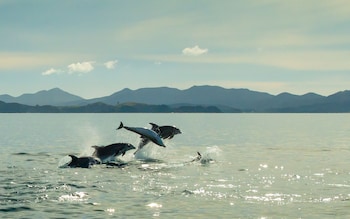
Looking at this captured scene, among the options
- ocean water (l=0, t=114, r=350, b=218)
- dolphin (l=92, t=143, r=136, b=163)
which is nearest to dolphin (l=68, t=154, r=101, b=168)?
ocean water (l=0, t=114, r=350, b=218)

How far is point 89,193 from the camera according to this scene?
29.4 meters

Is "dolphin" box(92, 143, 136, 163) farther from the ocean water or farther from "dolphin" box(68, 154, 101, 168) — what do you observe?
"dolphin" box(68, 154, 101, 168)

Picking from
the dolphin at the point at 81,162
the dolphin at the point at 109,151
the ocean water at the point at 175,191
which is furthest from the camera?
the dolphin at the point at 109,151

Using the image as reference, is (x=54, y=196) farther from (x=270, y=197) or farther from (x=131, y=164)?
(x=131, y=164)

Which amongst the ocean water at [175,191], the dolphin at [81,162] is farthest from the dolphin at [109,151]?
the dolphin at [81,162]

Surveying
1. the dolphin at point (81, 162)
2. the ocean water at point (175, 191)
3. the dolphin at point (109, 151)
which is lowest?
the ocean water at point (175, 191)

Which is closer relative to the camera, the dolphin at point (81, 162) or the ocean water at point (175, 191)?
the ocean water at point (175, 191)

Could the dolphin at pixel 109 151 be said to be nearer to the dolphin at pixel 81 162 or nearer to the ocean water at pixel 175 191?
the ocean water at pixel 175 191

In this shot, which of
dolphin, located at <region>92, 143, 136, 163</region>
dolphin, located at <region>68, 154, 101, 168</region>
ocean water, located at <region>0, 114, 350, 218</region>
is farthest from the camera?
dolphin, located at <region>92, 143, 136, 163</region>

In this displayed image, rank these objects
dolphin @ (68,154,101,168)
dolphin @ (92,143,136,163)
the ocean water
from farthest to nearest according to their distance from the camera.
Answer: dolphin @ (92,143,136,163) < dolphin @ (68,154,101,168) < the ocean water

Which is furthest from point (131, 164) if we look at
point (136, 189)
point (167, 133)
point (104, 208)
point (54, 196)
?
point (104, 208)

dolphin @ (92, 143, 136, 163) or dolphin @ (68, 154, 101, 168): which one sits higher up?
dolphin @ (92, 143, 136, 163)

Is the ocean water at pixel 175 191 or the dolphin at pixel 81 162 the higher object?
the dolphin at pixel 81 162

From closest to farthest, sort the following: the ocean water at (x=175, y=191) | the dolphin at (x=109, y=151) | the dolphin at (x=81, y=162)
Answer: the ocean water at (x=175, y=191) < the dolphin at (x=81, y=162) < the dolphin at (x=109, y=151)
